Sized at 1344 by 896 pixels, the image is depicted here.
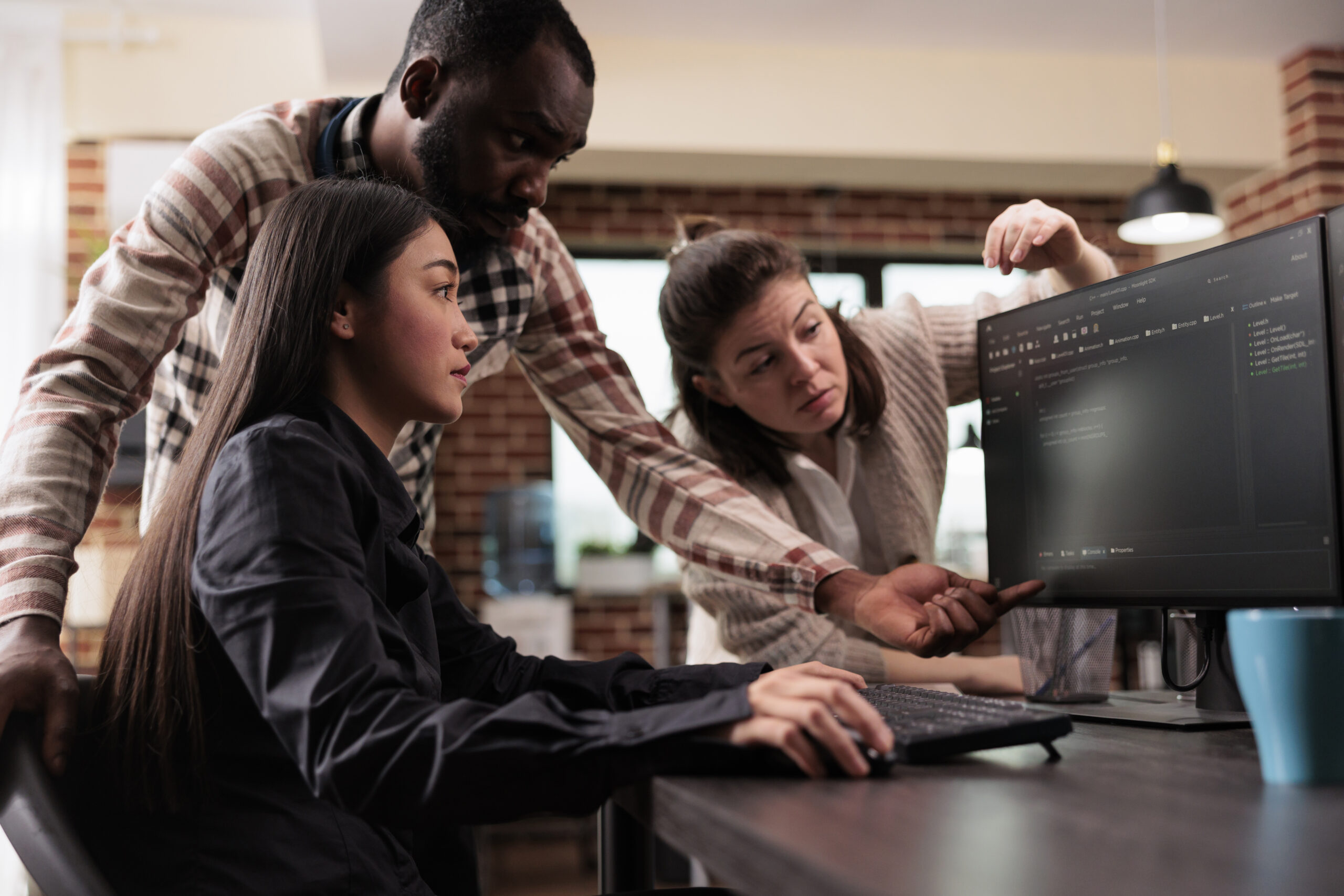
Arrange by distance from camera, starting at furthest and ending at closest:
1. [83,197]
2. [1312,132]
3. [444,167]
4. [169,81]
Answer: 1. [1312,132]
2. [83,197]
3. [169,81]
4. [444,167]

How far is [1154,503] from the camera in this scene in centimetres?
100

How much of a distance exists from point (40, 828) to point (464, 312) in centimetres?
87

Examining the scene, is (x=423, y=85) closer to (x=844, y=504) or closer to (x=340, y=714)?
(x=844, y=504)

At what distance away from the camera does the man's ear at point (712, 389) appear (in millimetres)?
1616

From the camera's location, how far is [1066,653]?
122 cm

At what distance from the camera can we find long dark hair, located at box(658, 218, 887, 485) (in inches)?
61.2

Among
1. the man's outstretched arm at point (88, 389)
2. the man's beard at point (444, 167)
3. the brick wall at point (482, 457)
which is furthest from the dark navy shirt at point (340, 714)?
the brick wall at point (482, 457)

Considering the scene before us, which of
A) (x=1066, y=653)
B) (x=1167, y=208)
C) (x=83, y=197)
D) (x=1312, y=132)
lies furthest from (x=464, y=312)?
(x=1312, y=132)

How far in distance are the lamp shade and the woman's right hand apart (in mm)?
3424

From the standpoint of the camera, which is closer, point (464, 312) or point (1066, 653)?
point (1066, 653)

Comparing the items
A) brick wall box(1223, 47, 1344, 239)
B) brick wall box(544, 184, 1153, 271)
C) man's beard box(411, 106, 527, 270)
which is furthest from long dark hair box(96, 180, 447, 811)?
brick wall box(1223, 47, 1344, 239)

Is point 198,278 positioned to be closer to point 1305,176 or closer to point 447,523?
point 447,523

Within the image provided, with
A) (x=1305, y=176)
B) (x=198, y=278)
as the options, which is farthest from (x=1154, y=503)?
(x=1305, y=176)

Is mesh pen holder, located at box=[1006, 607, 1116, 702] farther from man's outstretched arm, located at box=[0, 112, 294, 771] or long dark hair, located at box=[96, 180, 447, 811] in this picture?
man's outstretched arm, located at box=[0, 112, 294, 771]
